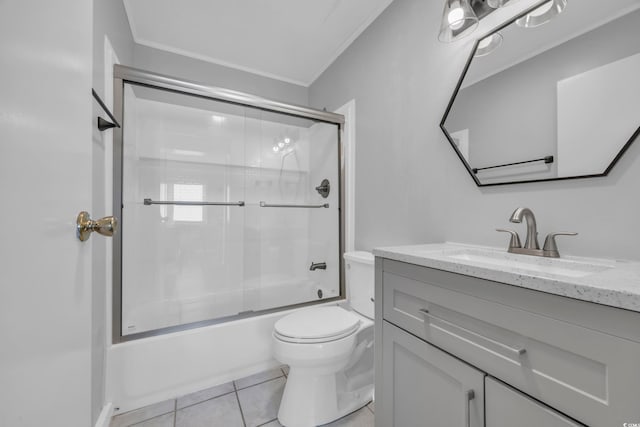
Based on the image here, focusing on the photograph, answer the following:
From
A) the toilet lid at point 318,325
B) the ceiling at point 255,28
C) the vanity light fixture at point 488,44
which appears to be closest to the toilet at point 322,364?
the toilet lid at point 318,325

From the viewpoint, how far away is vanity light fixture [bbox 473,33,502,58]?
3.76 feet

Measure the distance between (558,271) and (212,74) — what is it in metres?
2.74

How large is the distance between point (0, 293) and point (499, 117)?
1.52m

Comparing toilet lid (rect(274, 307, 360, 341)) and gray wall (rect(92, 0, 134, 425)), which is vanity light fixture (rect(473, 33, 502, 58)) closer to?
toilet lid (rect(274, 307, 360, 341))

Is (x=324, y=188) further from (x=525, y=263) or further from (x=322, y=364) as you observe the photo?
Answer: (x=525, y=263)

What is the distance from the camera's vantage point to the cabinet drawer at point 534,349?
1.60ft

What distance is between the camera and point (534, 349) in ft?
1.98

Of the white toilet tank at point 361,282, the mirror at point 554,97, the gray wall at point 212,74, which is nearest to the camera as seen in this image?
the mirror at point 554,97

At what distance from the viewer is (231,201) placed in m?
2.29

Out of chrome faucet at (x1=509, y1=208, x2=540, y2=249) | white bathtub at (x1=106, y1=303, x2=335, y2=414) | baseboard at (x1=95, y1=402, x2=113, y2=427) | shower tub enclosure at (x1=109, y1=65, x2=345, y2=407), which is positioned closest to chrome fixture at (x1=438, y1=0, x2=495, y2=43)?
chrome faucet at (x1=509, y1=208, x2=540, y2=249)

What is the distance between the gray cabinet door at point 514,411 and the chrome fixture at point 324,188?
1782 mm

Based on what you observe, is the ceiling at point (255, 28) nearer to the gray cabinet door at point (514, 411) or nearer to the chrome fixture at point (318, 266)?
the chrome fixture at point (318, 266)

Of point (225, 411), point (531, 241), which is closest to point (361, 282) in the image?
point (531, 241)

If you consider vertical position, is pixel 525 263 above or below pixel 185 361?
above
